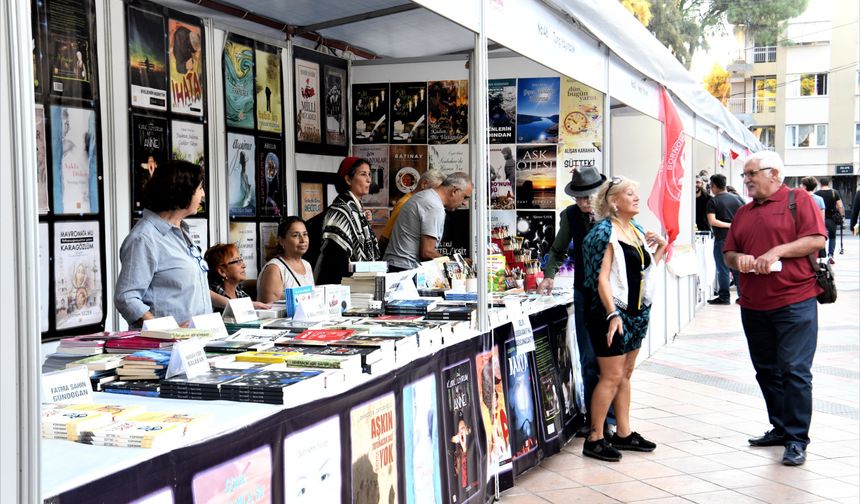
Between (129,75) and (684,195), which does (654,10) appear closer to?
(684,195)

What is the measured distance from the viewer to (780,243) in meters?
4.75

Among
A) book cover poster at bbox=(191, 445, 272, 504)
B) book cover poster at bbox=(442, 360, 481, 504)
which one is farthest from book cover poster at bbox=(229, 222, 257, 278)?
book cover poster at bbox=(191, 445, 272, 504)

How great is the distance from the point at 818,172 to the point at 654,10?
51.7ft

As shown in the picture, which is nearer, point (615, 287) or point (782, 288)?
point (615, 287)

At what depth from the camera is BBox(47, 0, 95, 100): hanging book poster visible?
422 cm

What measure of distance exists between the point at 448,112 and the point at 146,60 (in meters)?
2.54

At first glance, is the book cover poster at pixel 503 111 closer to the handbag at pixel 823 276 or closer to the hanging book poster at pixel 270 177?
the hanging book poster at pixel 270 177

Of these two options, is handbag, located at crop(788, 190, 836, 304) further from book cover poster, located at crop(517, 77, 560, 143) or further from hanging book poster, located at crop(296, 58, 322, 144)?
hanging book poster, located at crop(296, 58, 322, 144)

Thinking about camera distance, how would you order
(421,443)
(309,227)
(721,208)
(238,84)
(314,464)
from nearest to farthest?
(314,464), (421,443), (238,84), (309,227), (721,208)

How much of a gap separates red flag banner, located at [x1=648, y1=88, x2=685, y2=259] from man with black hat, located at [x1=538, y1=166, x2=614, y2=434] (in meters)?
2.36

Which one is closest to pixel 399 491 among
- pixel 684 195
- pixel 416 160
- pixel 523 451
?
pixel 523 451

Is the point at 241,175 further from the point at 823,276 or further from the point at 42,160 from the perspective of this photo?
the point at 823,276

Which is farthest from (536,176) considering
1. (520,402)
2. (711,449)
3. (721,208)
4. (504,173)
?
(721,208)

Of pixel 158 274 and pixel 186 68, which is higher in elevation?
pixel 186 68
